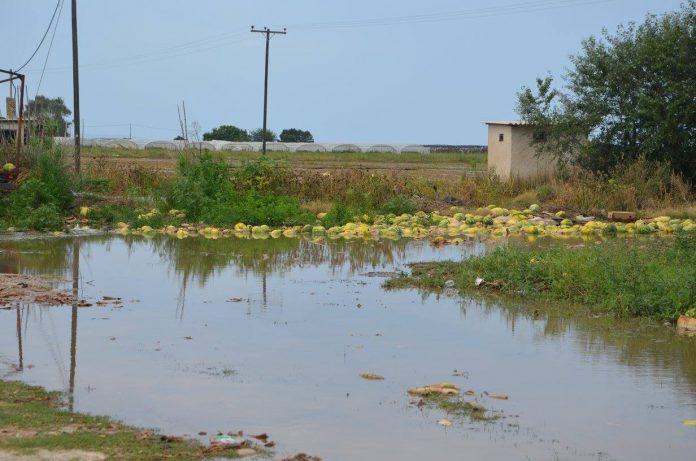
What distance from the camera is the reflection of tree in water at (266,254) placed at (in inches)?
610

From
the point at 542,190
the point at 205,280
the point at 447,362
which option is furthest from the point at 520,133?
the point at 447,362

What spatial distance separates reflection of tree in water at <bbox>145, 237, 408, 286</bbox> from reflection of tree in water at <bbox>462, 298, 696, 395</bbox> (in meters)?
4.48

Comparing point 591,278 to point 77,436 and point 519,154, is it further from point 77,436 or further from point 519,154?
point 519,154

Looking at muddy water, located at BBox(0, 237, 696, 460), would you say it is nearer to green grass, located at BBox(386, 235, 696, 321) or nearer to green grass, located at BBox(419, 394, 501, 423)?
green grass, located at BBox(419, 394, 501, 423)

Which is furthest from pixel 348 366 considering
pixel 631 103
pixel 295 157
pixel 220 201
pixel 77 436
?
pixel 295 157

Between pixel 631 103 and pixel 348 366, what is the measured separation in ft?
69.1

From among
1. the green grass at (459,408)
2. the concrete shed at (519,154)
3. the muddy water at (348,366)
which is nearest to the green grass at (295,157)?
the concrete shed at (519,154)

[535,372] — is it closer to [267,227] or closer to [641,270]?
[641,270]

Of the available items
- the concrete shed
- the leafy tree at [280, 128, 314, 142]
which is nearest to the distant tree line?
the leafy tree at [280, 128, 314, 142]

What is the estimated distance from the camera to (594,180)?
26.6 metres

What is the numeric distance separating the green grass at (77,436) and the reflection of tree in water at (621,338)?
4478 millimetres

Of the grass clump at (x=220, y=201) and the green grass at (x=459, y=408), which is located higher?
the grass clump at (x=220, y=201)

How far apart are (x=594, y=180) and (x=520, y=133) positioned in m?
3.53

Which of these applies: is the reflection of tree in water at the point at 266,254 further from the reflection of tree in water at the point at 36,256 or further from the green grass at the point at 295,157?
the green grass at the point at 295,157
